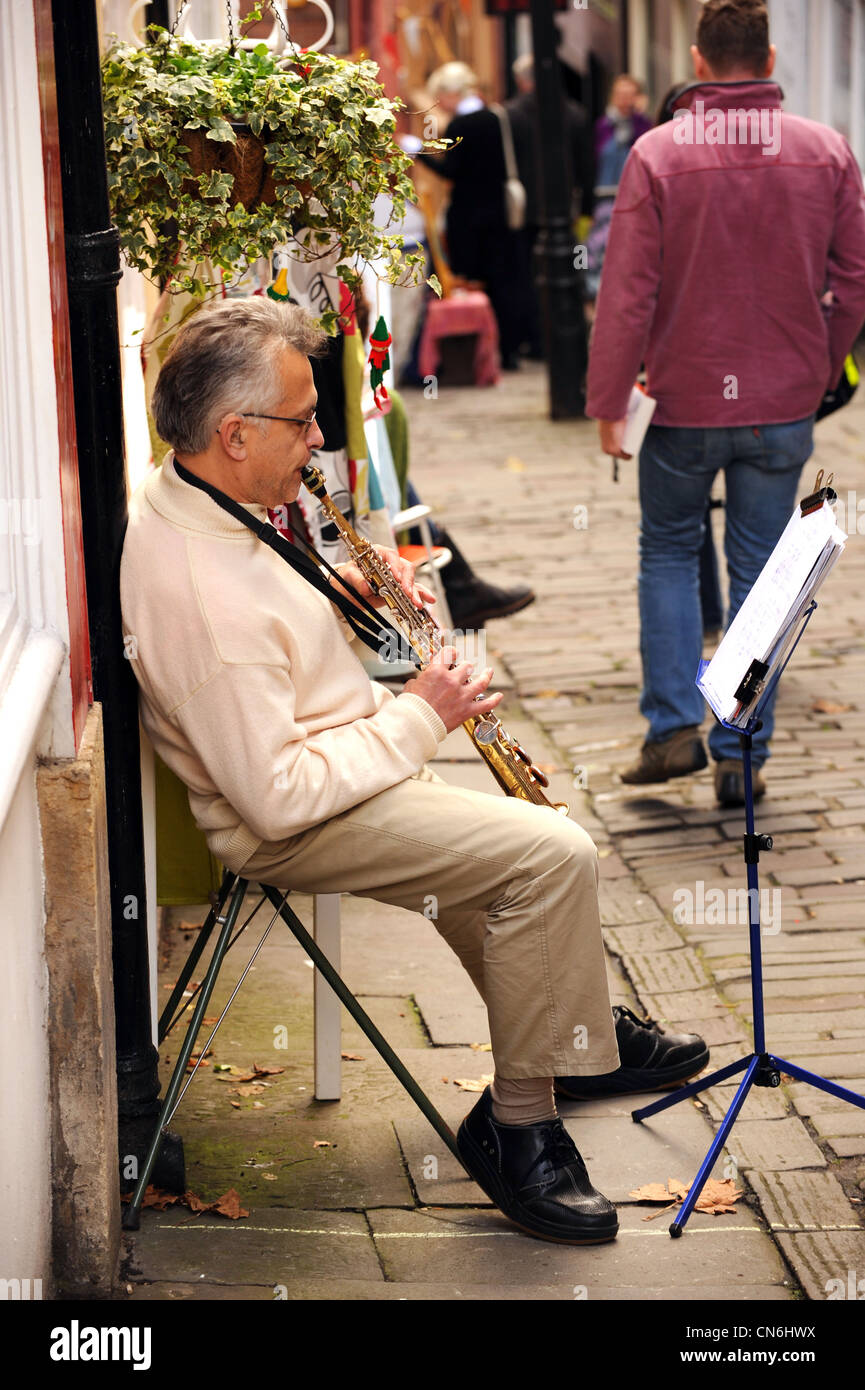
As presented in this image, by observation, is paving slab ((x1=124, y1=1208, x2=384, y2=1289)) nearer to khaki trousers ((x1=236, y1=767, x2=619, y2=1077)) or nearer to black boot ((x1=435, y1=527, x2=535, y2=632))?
khaki trousers ((x1=236, y1=767, x2=619, y2=1077))

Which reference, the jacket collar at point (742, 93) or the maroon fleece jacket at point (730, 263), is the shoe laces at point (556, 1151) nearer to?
the maroon fleece jacket at point (730, 263)

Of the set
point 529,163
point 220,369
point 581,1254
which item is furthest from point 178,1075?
point 529,163

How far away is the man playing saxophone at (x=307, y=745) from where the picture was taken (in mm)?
3289

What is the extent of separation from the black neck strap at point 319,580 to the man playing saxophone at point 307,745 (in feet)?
0.04

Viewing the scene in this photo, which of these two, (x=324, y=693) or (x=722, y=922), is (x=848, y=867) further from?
(x=324, y=693)

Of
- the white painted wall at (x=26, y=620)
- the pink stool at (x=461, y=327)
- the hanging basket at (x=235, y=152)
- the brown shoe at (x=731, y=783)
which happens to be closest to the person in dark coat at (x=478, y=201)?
the pink stool at (x=461, y=327)

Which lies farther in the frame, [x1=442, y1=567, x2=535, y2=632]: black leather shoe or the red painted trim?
[x1=442, y1=567, x2=535, y2=632]: black leather shoe

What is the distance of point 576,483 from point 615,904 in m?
5.73

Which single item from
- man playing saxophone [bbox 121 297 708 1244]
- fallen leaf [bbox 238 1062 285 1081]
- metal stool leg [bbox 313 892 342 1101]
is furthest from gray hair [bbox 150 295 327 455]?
fallen leaf [bbox 238 1062 285 1081]

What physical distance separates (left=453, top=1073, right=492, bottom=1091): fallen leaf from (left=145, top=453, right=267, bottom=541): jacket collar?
1424 millimetres

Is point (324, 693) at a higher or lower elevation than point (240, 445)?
lower

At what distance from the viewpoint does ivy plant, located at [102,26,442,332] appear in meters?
3.61

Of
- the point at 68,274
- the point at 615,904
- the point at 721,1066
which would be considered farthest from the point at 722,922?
the point at 68,274
